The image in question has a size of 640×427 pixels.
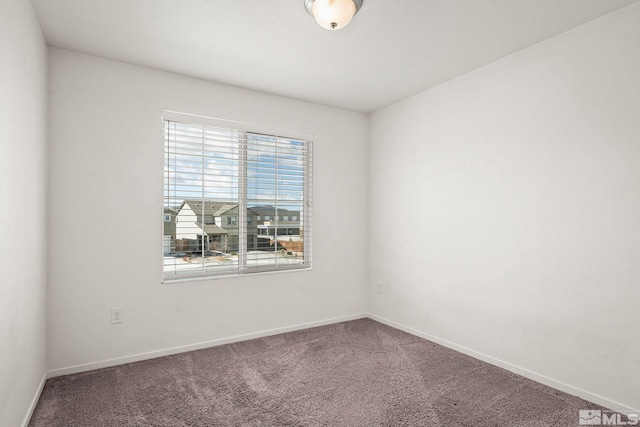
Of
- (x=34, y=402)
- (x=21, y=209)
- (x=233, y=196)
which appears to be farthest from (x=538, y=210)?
(x=34, y=402)

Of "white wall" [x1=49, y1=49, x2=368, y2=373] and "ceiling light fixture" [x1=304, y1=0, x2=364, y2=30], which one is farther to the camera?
"white wall" [x1=49, y1=49, x2=368, y2=373]

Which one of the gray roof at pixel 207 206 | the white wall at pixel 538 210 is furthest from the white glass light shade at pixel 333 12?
the gray roof at pixel 207 206

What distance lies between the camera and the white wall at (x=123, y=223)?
8.97 ft

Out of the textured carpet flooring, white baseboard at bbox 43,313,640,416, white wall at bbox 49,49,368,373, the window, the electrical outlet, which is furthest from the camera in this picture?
the window

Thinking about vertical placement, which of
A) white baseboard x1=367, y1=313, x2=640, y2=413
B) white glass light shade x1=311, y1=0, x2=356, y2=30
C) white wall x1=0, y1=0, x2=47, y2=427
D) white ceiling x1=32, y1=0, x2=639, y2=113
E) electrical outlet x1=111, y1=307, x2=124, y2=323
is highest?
white ceiling x1=32, y1=0, x2=639, y2=113

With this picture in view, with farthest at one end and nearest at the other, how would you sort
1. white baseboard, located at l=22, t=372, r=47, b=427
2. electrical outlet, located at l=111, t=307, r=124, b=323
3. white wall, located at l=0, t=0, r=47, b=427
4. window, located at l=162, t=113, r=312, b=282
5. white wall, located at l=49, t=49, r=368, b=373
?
window, located at l=162, t=113, r=312, b=282 → electrical outlet, located at l=111, t=307, r=124, b=323 → white wall, located at l=49, t=49, r=368, b=373 → white baseboard, located at l=22, t=372, r=47, b=427 → white wall, located at l=0, t=0, r=47, b=427

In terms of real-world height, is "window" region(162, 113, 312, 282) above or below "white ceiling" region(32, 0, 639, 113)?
below

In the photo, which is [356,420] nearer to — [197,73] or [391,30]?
[391,30]

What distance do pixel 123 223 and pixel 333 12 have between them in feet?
7.64

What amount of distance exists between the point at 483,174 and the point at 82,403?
3.48 metres

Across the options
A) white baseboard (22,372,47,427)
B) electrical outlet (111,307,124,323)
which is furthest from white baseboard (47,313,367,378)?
electrical outlet (111,307,124,323)

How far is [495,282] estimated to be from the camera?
2.96m

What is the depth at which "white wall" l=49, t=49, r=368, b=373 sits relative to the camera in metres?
2.73

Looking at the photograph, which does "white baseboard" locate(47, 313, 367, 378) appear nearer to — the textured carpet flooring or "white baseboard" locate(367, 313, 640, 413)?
the textured carpet flooring
